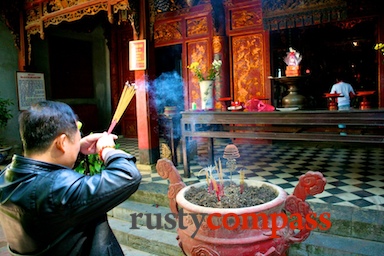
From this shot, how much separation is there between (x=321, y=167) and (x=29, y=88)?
8129 mm

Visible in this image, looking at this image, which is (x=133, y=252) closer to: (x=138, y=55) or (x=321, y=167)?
(x=138, y=55)

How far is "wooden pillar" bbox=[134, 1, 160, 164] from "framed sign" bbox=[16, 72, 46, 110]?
14.4 ft

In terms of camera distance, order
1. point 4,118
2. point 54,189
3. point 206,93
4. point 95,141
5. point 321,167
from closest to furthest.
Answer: point 54,189, point 95,141, point 206,93, point 321,167, point 4,118

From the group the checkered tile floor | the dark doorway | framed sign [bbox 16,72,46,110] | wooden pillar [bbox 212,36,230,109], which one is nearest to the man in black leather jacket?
the checkered tile floor

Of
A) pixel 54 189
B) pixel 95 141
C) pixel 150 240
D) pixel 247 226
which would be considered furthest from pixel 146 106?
pixel 54 189

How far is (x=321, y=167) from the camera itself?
595 cm

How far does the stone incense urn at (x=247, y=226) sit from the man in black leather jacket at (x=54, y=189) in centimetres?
86

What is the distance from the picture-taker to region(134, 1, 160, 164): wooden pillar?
20.0 ft

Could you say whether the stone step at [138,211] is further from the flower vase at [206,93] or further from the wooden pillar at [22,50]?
the wooden pillar at [22,50]

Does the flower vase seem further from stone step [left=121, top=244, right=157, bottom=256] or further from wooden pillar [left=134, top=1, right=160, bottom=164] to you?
stone step [left=121, top=244, right=157, bottom=256]

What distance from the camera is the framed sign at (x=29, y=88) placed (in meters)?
8.51

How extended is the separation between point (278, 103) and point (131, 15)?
21.3 feet

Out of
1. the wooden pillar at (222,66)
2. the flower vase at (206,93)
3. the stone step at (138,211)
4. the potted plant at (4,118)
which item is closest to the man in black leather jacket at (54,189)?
the stone step at (138,211)


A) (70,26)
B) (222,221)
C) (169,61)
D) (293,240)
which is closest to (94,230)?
(222,221)
